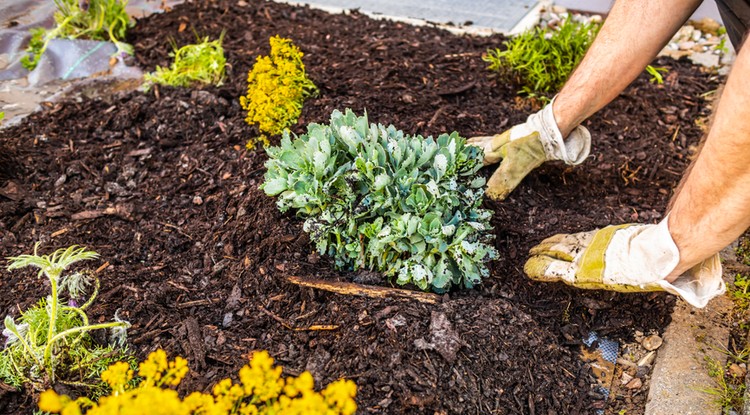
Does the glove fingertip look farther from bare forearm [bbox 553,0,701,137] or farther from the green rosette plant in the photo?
bare forearm [bbox 553,0,701,137]

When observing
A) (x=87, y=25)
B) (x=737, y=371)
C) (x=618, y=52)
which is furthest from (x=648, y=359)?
(x=87, y=25)

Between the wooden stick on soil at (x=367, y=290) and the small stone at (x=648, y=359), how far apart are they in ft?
2.96

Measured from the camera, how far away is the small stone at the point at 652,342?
247cm

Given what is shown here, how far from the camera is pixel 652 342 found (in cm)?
249

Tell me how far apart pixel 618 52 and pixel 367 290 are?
1530 mm

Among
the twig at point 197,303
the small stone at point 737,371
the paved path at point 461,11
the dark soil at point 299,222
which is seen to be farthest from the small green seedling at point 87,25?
the small stone at point 737,371

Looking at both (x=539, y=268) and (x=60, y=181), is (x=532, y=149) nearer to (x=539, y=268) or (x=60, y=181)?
(x=539, y=268)

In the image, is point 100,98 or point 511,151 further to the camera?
point 100,98

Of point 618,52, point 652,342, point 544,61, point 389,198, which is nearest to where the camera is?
point 389,198

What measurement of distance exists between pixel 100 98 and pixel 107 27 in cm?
79

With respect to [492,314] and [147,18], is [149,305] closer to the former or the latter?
[492,314]

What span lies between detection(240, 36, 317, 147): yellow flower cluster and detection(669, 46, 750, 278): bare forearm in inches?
78.9

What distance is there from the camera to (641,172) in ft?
10.7

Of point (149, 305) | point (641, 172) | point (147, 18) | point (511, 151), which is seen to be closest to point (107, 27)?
point (147, 18)
